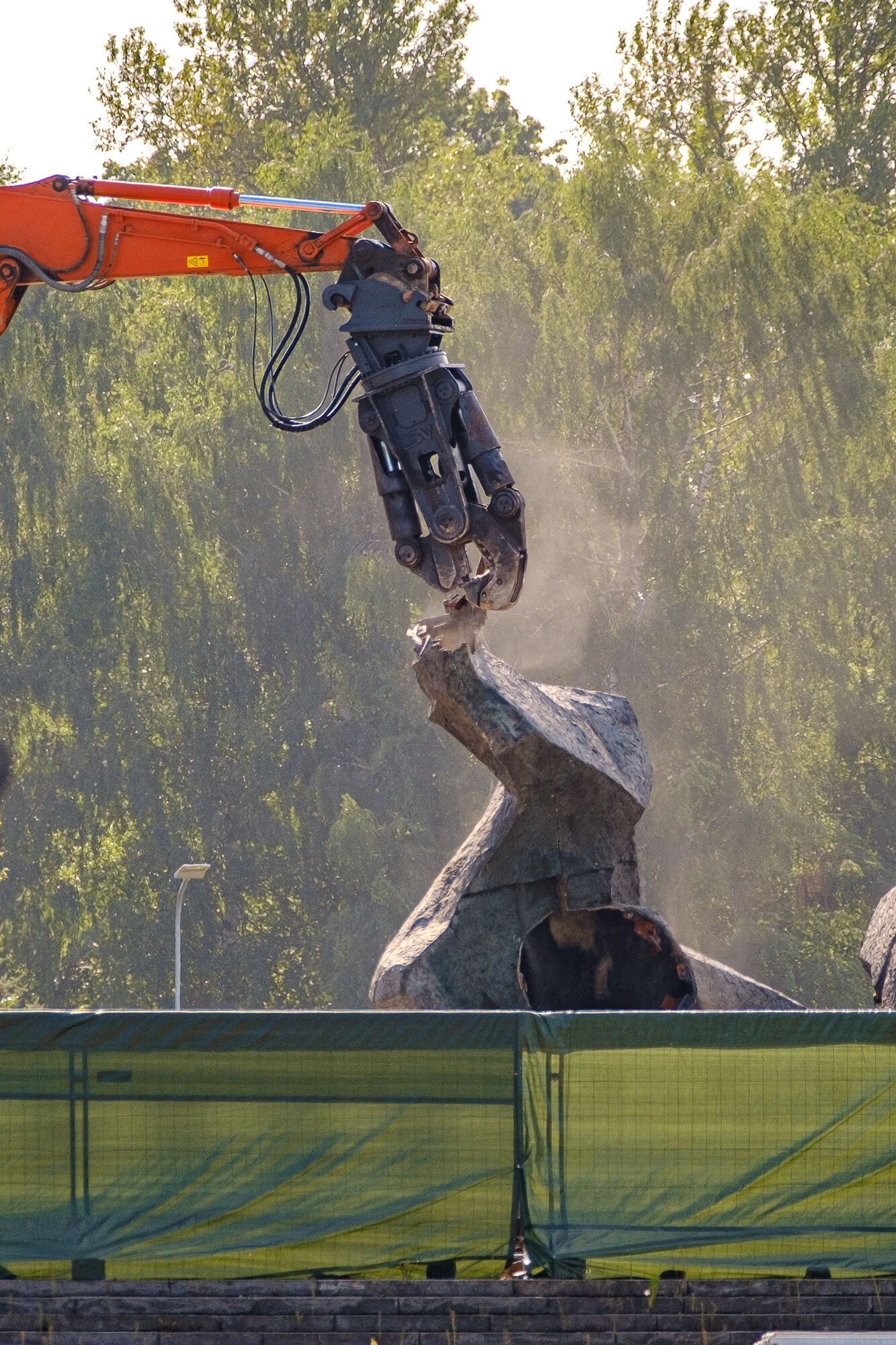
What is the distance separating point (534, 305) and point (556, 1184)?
2133 centimetres

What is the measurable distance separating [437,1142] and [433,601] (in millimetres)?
19587

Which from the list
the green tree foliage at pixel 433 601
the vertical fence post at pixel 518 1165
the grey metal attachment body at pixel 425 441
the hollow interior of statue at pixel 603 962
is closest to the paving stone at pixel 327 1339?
the vertical fence post at pixel 518 1165

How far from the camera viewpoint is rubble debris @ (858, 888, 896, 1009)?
447 inches

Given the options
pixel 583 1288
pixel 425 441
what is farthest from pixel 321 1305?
pixel 425 441

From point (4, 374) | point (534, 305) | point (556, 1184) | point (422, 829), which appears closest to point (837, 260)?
point (534, 305)

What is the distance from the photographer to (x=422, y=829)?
1027 inches

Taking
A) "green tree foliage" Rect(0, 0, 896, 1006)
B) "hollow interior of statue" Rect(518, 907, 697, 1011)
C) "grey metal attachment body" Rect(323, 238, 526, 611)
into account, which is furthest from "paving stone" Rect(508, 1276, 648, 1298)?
"green tree foliage" Rect(0, 0, 896, 1006)

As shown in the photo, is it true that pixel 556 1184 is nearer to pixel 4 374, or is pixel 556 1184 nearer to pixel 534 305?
pixel 534 305

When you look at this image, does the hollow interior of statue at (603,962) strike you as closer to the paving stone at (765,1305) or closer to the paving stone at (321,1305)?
the paving stone at (765,1305)

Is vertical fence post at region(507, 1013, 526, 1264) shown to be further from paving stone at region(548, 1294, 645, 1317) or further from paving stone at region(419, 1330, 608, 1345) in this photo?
paving stone at region(419, 1330, 608, 1345)

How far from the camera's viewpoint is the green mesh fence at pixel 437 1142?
7.54 meters

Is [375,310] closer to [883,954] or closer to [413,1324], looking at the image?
[413,1324]

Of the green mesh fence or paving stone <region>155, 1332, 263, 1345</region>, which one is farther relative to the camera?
the green mesh fence

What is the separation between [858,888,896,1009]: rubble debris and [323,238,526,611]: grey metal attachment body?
4.06 meters
